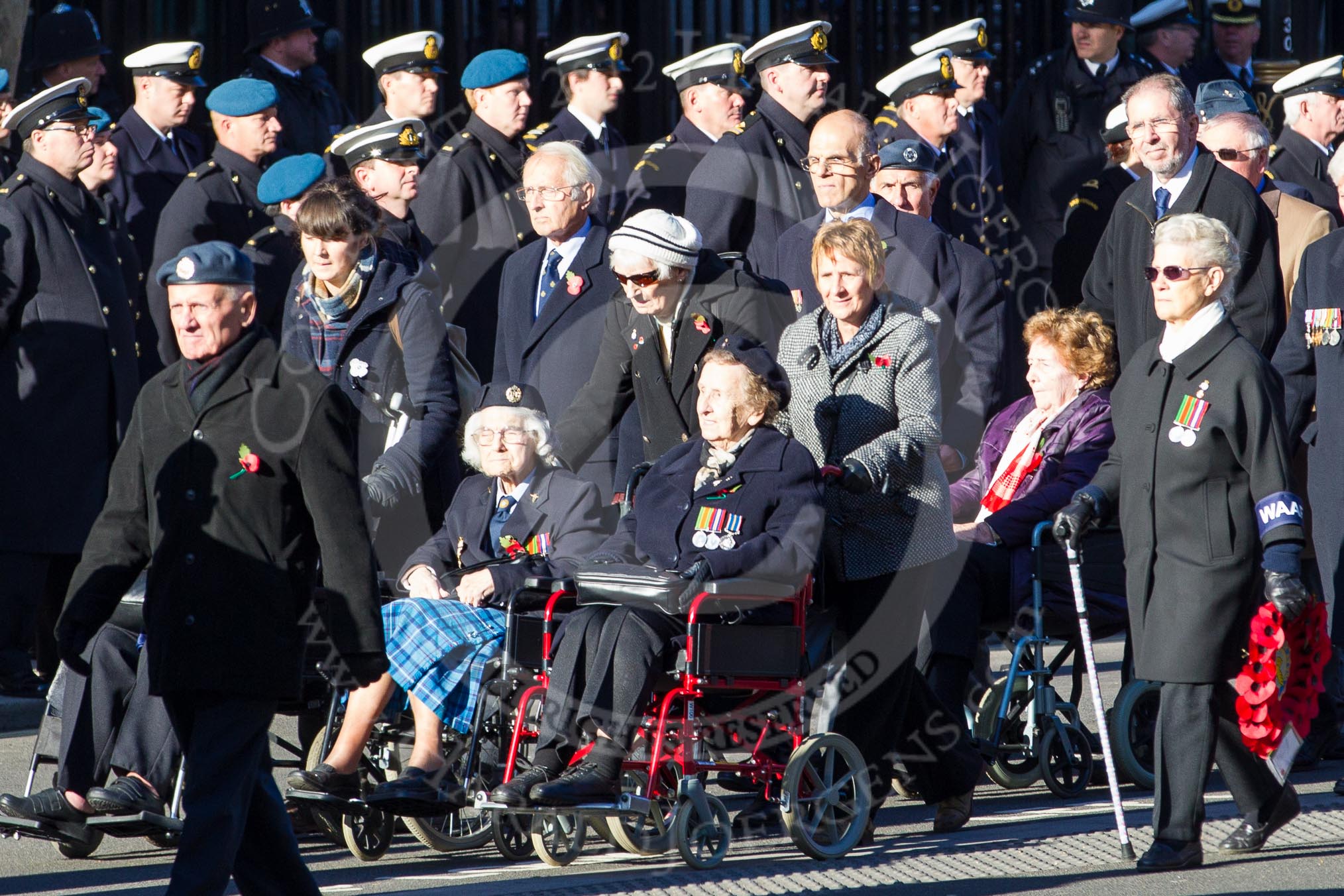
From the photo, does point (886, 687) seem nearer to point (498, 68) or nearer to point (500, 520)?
point (500, 520)

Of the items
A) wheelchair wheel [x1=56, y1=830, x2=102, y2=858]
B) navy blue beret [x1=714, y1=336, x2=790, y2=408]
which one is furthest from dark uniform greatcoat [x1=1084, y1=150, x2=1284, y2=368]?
wheelchair wheel [x1=56, y1=830, x2=102, y2=858]

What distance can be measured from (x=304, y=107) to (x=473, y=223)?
1394 millimetres

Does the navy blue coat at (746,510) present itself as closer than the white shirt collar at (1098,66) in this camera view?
Yes

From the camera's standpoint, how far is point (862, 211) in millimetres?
7750

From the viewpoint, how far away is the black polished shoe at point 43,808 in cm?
609

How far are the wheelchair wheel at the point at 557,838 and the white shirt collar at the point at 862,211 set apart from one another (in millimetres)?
2425

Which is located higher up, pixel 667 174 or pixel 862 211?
pixel 667 174

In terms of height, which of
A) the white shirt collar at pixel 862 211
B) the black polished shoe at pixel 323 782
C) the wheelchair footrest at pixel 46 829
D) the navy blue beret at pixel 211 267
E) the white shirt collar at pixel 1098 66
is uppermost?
the white shirt collar at pixel 1098 66

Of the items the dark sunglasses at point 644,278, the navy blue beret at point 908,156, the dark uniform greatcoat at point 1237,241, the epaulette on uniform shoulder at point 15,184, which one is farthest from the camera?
the epaulette on uniform shoulder at point 15,184

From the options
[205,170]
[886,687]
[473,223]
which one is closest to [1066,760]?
[886,687]

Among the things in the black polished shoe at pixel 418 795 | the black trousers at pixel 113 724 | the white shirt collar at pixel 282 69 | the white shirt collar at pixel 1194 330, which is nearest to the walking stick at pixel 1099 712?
the white shirt collar at pixel 1194 330

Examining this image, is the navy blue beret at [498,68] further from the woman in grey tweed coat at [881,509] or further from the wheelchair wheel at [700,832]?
the wheelchair wheel at [700,832]

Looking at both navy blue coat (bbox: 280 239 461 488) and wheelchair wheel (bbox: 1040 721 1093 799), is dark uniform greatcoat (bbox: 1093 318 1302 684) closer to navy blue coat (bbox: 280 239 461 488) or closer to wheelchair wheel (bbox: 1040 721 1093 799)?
wheelchair wheel (bbox: 1040 721 1093 799)

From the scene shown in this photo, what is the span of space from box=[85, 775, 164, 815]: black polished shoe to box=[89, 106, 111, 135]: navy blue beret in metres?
3.18
